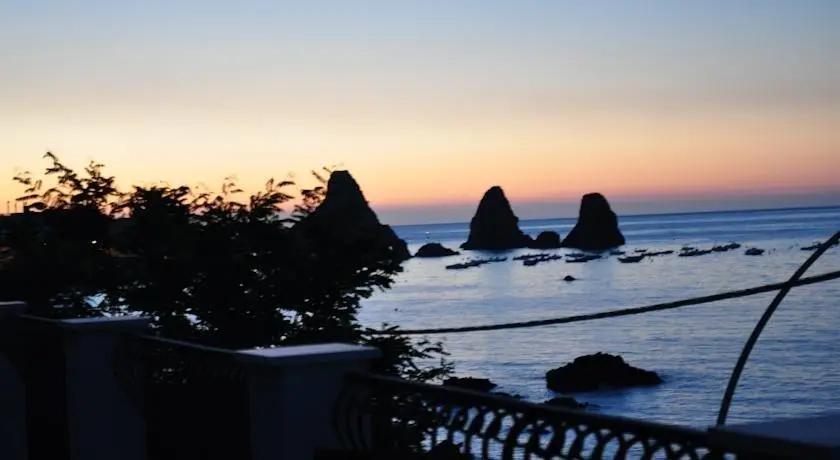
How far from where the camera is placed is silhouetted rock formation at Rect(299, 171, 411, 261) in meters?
13.5

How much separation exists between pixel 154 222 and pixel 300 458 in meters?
8.88

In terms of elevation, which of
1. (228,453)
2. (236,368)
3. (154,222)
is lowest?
(228,453)

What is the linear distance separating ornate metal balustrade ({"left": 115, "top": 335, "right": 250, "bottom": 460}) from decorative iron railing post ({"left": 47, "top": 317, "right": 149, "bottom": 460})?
0.09 meters

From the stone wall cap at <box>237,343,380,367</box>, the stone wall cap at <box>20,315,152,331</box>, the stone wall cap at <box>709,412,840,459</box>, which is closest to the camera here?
the stone wall cap at <box>709,412,840,459</box>

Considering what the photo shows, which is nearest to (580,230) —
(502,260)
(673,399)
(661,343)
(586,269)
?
(502,260)

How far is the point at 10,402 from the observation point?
348 inches

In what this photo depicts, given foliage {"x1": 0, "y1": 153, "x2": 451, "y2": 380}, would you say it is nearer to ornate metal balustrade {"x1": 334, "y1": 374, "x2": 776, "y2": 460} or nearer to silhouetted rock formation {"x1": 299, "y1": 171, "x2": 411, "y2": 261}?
silhouetted rock formation {"x1": 299, "y1": 171, "x2": 411, "y2": 261}

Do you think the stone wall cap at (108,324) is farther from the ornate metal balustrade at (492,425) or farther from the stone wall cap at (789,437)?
the stone wall cap at (789,437)

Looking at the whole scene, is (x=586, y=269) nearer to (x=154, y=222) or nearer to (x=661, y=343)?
(x=661, y=343)

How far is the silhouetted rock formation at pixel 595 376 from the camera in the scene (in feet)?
149

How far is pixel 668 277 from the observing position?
112 metres

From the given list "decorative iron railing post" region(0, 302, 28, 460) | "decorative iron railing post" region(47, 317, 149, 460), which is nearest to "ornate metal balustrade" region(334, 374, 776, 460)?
"decorative iron railing post" region(47, 317, 149, 460)

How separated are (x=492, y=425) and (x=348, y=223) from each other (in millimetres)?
9736

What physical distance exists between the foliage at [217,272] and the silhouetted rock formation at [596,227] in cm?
17735
